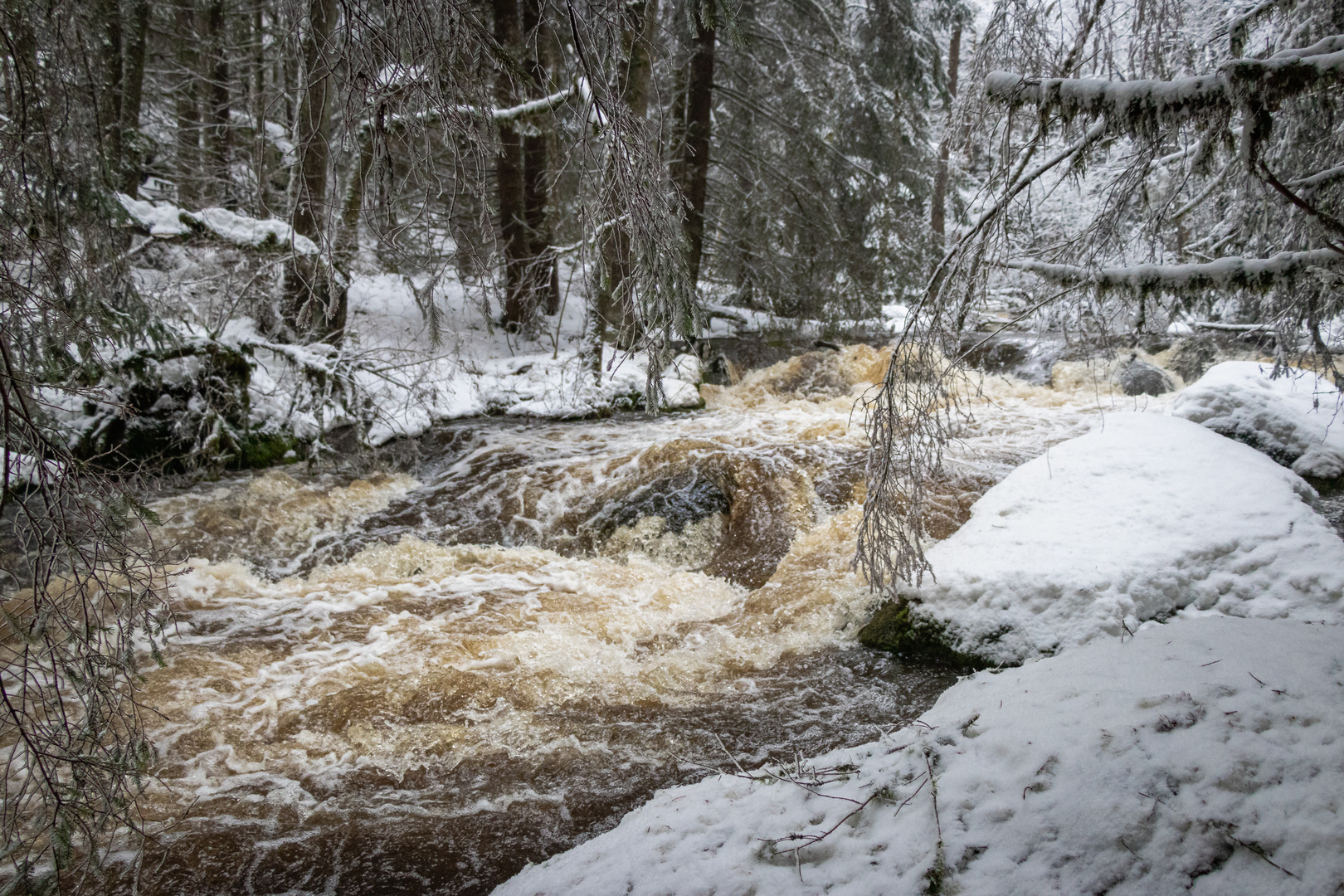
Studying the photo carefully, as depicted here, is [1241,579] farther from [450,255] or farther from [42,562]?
[42,562]

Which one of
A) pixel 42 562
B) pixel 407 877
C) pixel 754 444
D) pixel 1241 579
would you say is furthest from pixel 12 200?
pixel 754 444

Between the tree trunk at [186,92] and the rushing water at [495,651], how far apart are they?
26.2ft

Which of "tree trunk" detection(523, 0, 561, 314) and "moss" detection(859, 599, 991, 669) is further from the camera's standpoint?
"tree trunk" detection(523, 0, 561, 314)

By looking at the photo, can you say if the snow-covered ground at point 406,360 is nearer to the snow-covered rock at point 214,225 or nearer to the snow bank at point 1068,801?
the snow-covered rock at point 214,225

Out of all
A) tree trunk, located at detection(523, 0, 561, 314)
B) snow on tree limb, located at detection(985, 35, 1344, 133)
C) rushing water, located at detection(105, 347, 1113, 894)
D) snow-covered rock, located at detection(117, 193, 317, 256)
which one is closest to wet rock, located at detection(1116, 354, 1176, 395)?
rushing water, located at detection(105, 347, 1113, 894)

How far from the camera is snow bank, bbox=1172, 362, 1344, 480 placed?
634 cm

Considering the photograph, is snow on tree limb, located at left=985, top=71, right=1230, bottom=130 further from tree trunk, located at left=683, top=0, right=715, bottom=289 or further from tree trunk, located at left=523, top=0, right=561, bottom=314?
tree trunk, located at left=523, top=0, right=561, bottom=314

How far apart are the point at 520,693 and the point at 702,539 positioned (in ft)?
8.52

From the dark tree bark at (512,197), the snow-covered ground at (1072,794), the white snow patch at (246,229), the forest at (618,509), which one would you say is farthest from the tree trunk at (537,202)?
the snow-covered ground at (1072,794)

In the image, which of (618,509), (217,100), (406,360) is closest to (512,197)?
(406,360)

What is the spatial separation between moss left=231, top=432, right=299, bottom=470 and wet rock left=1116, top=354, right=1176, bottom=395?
34.9ft

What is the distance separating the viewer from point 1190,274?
9.59 ft

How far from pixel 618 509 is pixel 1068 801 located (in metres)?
5.03

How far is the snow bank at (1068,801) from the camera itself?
197 centimetres
